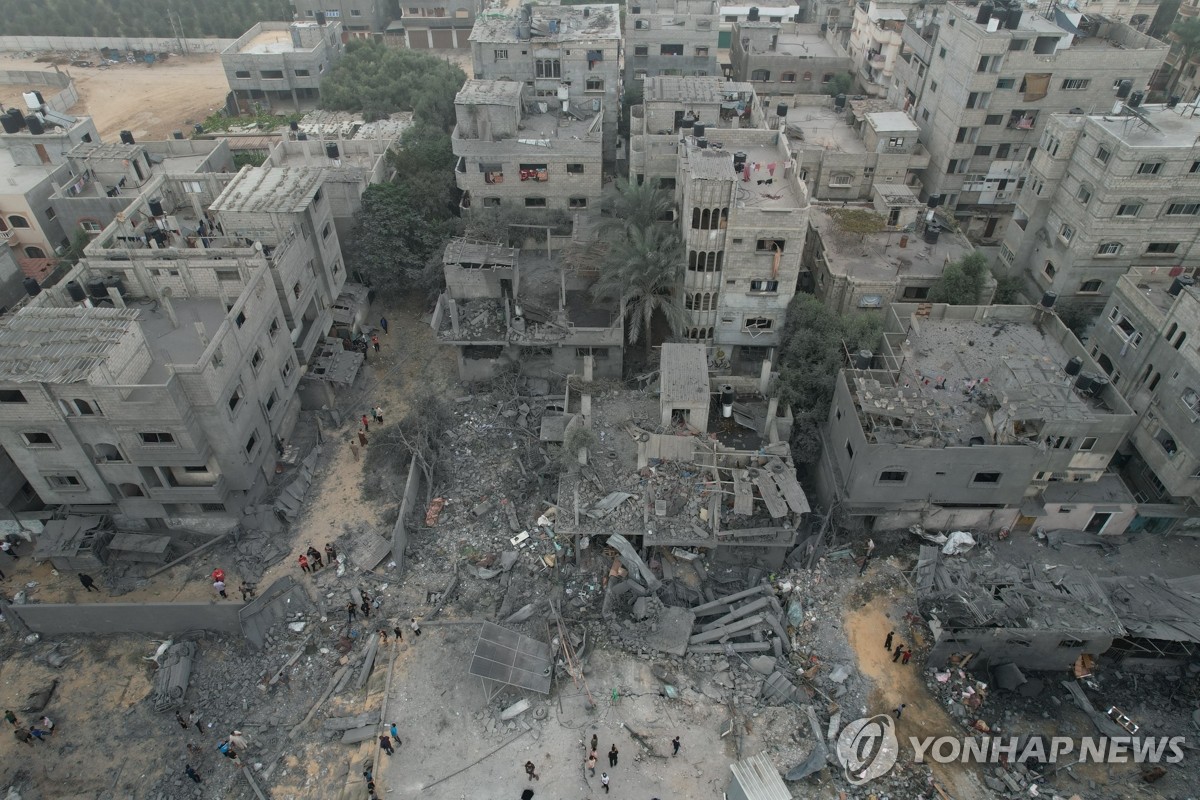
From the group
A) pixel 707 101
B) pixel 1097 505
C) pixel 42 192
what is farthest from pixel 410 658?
pixel 42 192

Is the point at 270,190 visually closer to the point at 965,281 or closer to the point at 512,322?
the point at 512,322

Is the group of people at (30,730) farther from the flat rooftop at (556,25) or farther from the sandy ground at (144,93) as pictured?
the sandy ground at (144,93)

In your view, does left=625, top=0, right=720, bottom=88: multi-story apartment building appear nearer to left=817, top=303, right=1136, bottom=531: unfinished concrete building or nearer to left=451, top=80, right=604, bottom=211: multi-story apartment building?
left=451, top=80, right=604, bottom=211: multi-story apartment building

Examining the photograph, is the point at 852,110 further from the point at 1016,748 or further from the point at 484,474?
the point at 1016,748

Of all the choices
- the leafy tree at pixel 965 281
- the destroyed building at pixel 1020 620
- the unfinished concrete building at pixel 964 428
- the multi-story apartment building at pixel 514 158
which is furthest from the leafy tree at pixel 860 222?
the destroyed building at pixel 1020 620

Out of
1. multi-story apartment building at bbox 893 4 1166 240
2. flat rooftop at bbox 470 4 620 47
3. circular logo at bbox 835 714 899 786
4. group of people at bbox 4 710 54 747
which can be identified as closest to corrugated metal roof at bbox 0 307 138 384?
group of people at bbox 4 710 54 747

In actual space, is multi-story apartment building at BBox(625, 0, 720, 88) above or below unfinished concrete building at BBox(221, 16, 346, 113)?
above
